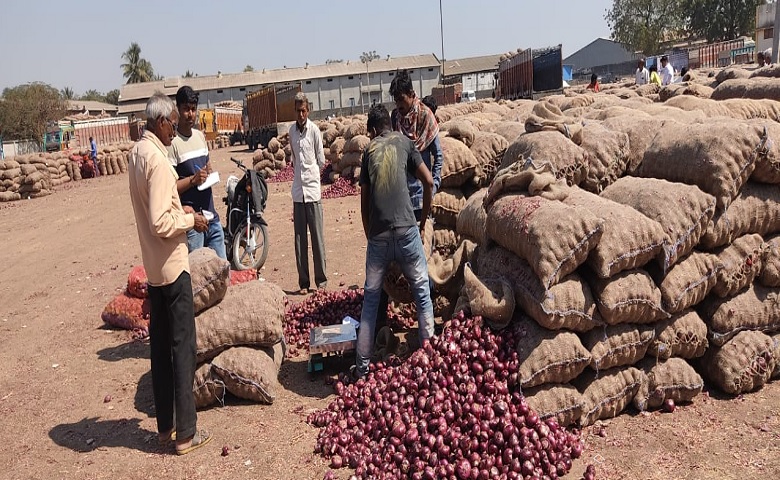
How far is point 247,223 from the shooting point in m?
8.00

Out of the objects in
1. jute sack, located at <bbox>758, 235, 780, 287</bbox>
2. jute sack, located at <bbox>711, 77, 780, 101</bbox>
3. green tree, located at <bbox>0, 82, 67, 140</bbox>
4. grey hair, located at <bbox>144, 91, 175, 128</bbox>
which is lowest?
jute sack, located at <bbox>758, 235, 780, 287</bbox>

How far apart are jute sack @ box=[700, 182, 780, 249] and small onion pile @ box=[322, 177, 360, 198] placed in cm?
1109

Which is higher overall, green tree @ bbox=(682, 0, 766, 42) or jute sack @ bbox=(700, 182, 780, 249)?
green tree @ bbox=(682, 0, 766, 42)

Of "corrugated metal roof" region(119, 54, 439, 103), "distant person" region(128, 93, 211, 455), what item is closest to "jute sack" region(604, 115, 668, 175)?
"distant person" region(128, 93, 211, 455)

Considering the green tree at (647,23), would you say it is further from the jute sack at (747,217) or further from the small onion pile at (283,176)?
the jute sack at (747,217)

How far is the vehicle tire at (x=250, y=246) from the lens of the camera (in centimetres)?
790

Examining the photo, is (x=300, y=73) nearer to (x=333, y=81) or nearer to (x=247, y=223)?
(x=333, y=81)

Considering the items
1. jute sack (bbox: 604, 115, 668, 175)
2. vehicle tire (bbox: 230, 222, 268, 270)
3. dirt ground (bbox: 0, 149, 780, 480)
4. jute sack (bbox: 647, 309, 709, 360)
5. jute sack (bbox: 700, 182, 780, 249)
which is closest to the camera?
dirt ground (bbox: 0, 149, 780, 480)

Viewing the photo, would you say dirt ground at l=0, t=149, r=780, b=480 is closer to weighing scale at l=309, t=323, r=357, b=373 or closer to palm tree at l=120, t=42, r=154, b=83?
weighing scale at l=309, t=323, r=357, b=373

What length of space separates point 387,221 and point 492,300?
97cm

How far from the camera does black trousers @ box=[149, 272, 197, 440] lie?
154 inches

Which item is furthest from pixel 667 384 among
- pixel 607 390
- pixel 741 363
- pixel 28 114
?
pixel 28 114

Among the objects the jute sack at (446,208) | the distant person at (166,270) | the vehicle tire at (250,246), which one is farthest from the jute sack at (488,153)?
the distant person at (166,270)

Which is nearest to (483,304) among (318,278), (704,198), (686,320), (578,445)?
(578,445)
